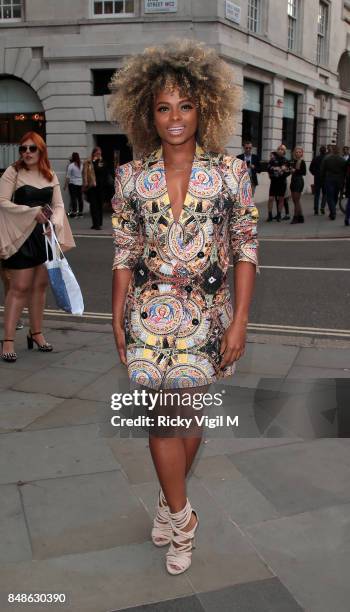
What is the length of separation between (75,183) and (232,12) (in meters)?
7.07

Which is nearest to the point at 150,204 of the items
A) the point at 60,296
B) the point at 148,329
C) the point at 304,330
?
the point at 148,329

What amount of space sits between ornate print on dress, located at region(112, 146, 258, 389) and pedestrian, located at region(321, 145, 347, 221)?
46.2ft

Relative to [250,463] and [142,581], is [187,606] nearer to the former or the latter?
[142,581]

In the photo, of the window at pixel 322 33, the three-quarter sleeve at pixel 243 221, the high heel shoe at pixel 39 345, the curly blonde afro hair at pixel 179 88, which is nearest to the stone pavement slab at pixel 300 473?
the three-quarter sleeve at pixel 243 221

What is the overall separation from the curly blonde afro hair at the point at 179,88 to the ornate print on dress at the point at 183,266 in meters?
0.17

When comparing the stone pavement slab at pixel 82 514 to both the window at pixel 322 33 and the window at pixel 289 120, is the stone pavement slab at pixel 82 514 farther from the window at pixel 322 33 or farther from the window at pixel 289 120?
the window at pixel 322 33

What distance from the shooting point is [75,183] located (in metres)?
18.5

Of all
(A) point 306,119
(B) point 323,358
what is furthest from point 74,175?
(B) point 323,358

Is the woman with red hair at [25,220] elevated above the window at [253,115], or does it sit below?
below

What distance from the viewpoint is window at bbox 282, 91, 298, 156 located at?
2533 cm

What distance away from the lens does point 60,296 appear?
192 inches

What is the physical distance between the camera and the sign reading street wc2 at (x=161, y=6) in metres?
18.8

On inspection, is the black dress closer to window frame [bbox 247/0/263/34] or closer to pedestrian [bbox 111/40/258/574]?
pedestrian [bbox 111/40/258/574]

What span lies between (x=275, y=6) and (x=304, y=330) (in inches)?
772
